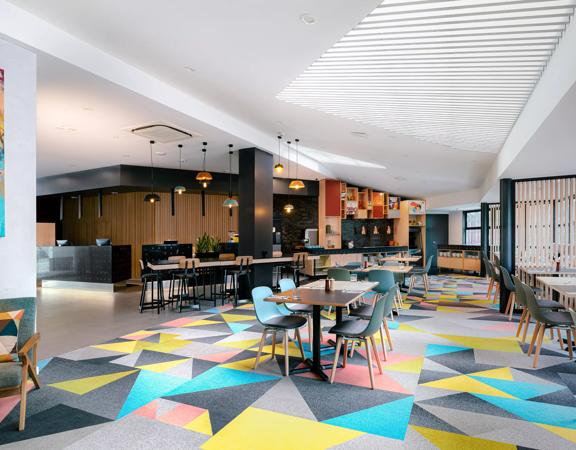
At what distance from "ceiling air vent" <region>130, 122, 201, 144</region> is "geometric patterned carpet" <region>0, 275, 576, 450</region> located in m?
3.68

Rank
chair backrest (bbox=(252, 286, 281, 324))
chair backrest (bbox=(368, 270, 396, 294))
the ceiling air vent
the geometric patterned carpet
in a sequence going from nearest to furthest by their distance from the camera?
the geometric patterned carpet < chair backrest (bbox=(252, 286, 281, 324)) < chair backrest (bbox=(368, 270, 396, 294)) < the ceiling air vent

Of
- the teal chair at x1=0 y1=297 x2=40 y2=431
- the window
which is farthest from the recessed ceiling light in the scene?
the window

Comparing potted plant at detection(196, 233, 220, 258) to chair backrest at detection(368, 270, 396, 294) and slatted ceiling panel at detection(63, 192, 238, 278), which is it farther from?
chair backrest at detection(368, 270, 396, 294)

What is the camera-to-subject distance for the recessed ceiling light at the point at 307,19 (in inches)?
136

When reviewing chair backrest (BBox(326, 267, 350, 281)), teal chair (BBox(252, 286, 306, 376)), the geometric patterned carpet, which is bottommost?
the geometric patterned carpet

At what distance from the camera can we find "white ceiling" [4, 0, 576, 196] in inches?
139

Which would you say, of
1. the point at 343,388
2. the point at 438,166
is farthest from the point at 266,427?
the point at 438,166

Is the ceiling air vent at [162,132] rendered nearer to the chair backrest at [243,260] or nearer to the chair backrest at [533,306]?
the chair backrest at [243,260]

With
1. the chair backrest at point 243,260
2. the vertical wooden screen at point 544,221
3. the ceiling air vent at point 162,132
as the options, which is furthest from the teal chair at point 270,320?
the vertical wooden screen at point 544,221

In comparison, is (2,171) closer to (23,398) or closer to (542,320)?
(23,398)

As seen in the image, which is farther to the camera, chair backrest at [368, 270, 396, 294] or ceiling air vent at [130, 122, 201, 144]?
ceiling air vent at [130, 122, 201, 144]

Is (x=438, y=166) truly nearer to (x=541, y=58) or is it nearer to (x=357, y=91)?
(x=357, y=91)

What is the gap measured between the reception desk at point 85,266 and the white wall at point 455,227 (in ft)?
41.3

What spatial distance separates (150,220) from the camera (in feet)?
40.4
